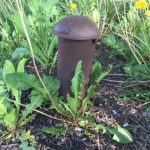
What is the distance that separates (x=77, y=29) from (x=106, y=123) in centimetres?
80

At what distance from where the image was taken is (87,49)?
3.91 feet

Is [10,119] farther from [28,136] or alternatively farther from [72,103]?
[72,103]

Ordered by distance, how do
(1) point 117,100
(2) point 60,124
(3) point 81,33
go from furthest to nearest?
1. (1) point 117,100
2. (2) point 60,124
3. (3) point 81,33

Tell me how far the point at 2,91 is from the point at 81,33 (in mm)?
825

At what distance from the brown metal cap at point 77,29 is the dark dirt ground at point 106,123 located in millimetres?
677

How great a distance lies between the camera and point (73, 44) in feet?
3.72

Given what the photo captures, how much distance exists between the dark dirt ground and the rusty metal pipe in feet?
1.02

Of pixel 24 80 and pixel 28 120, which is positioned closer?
pixel 24 80

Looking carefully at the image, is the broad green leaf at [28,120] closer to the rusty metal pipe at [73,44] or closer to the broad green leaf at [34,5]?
the rusty metal pipe at [73,44]

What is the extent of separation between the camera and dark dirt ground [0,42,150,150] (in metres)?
1.17

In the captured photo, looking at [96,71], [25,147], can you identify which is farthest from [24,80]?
[96,71]

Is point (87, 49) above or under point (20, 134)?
above

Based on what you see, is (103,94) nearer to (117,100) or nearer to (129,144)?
(117,100)

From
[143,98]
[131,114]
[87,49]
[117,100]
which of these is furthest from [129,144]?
[87,49]
